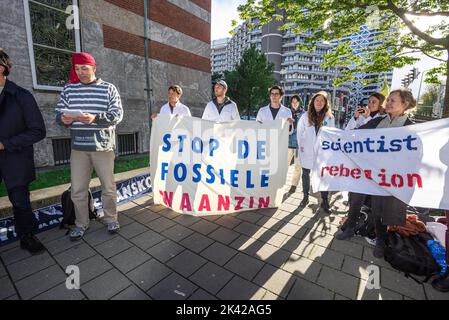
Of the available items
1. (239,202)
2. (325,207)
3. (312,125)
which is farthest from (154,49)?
(325,207)

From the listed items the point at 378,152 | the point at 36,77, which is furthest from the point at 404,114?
the point at 36,77

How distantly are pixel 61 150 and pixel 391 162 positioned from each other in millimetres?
8241

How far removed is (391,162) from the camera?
2889 millimetres

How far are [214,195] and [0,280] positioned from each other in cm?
271

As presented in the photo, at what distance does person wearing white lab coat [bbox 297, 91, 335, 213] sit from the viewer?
427 centimetres

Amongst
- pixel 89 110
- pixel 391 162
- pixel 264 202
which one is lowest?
pixel 264 202

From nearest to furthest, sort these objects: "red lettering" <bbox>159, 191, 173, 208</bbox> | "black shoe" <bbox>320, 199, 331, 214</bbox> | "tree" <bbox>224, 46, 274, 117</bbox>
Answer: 1. "red lettering" <bbox>159, 191, 173, 208</bbox>
2. "black shoe" <bbox>320, 199, 331, 214</bbox>
3. "tree" <bbox>224, 46, 274, 117</bbox>

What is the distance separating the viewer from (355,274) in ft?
8.47

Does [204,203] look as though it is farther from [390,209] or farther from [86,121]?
[390,209]

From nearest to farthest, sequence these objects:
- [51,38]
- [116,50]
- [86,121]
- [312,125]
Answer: [86,121] → [312,125] → [51,38] → [116,50]

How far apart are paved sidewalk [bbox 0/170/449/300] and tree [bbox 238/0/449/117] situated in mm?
4532

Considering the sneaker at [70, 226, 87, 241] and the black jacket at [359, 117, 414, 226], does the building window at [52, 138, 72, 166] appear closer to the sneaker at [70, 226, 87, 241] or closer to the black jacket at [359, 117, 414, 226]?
the sneaker at [70, 226, 87, 241]

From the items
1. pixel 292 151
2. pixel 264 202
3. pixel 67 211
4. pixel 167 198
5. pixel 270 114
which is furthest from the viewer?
pixel 292 151

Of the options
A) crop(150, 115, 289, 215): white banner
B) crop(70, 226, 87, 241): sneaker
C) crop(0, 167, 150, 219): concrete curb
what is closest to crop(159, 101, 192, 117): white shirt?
crop(150, 115, 289, 215): white banner
